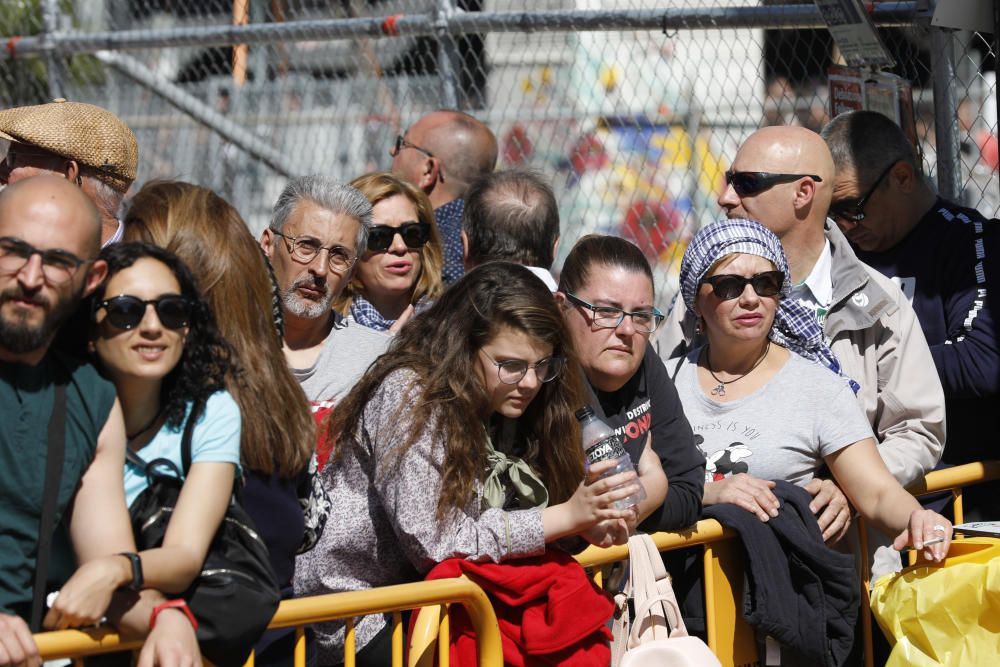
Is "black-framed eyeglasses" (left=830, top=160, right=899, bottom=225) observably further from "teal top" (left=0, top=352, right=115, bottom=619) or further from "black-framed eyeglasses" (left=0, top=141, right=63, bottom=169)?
"teal top" (left=0, top=352, right=115, bottom=619)

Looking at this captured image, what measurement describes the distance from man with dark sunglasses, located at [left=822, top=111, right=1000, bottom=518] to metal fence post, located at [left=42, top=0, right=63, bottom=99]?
15.3 ft

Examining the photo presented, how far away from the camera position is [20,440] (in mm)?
2424

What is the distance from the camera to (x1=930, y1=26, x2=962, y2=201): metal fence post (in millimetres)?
4809

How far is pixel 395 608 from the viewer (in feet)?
9.81

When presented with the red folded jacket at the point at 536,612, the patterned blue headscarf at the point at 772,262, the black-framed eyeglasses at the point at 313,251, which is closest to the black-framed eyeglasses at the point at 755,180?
the patterned blue headscarf at the point at 772,262

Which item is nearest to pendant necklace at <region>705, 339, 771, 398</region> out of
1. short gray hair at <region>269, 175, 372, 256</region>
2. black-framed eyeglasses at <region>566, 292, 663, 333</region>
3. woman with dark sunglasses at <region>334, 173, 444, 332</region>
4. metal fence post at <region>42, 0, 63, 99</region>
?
black-framed eyeglasses at <region>566, 292, 663, 333</region>

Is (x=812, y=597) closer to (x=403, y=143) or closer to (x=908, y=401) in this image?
(x=908, y=401)

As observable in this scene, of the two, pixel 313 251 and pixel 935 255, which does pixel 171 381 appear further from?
pixel 935 255

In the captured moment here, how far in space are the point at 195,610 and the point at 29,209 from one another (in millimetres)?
831

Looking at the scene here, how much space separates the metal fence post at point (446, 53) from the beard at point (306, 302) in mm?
2227

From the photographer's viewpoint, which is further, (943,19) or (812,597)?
(943,19)

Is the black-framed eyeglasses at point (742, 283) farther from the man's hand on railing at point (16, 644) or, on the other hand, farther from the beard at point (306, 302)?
the man's hand on railing at point (16, 644)

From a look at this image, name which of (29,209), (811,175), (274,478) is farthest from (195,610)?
(811,175)

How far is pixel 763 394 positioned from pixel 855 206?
3.81ft
